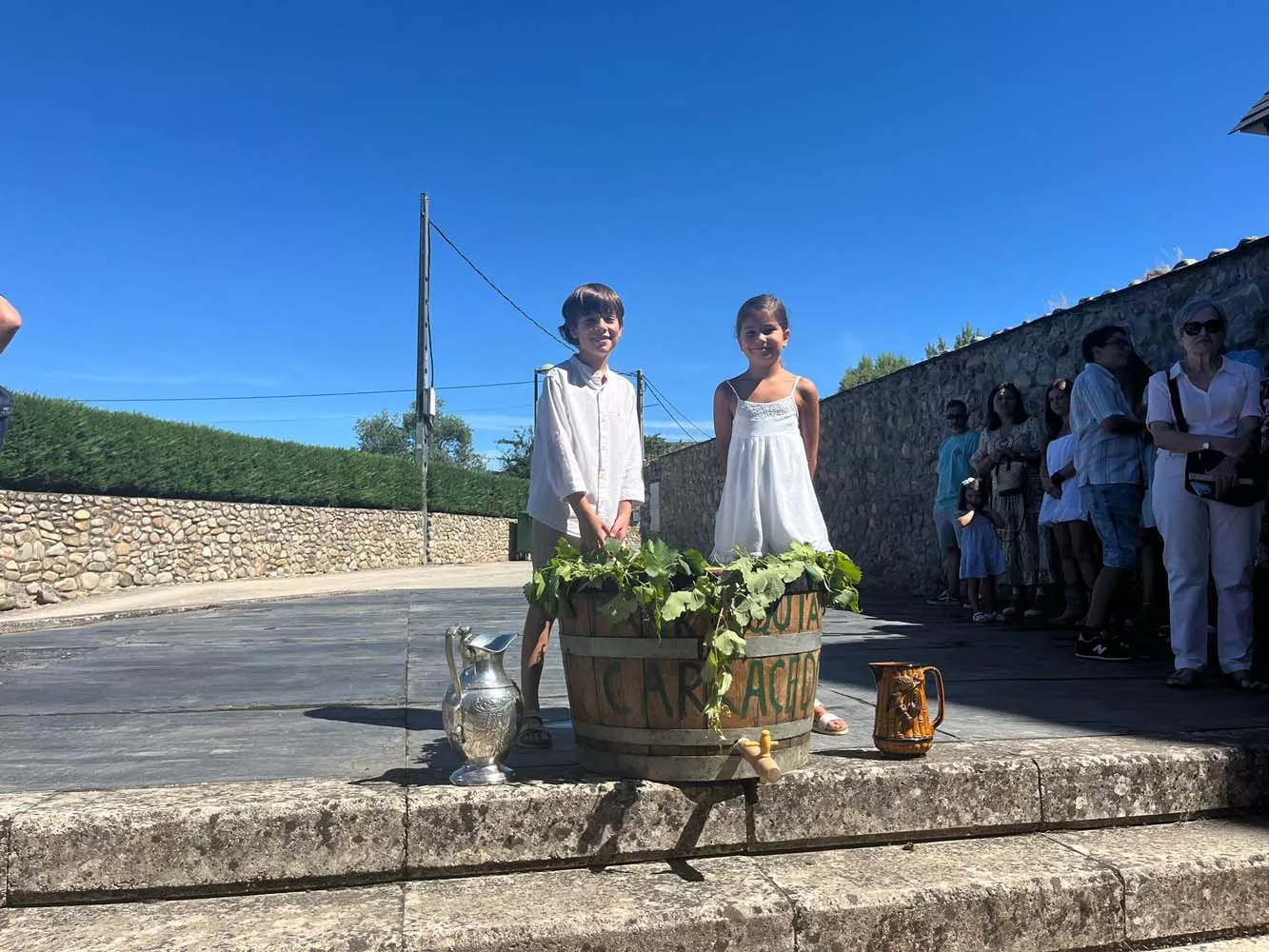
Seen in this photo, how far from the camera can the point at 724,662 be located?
248cm

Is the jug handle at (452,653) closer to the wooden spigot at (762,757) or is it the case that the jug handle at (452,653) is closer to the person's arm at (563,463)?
the person's arm at (563,463)

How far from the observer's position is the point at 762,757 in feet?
7.89

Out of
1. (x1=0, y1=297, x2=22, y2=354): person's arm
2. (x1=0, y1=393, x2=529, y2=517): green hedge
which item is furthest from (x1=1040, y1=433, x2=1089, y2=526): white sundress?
(x1=0, y1=393, x2=529, y2=517): green hedge

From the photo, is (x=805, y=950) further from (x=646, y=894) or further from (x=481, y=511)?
(x=481, y=511)

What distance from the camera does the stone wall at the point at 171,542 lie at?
43.1 ft

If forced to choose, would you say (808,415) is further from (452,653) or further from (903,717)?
(452,653)

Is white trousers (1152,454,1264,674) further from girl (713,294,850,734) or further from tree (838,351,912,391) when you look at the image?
tree (838,351,912,391)

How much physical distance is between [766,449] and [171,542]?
15983 mm

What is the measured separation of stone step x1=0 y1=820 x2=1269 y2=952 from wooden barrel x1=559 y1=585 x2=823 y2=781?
0.93 ft

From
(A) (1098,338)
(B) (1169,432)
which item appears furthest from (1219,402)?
(A) (1098,338)

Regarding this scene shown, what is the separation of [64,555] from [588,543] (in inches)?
539

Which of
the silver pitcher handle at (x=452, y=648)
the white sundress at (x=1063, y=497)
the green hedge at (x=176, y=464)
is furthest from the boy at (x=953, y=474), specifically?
the green hedge at (x=176, y=464)

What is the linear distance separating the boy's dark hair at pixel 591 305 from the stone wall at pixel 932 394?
4023mm

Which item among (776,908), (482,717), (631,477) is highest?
(631,477)
